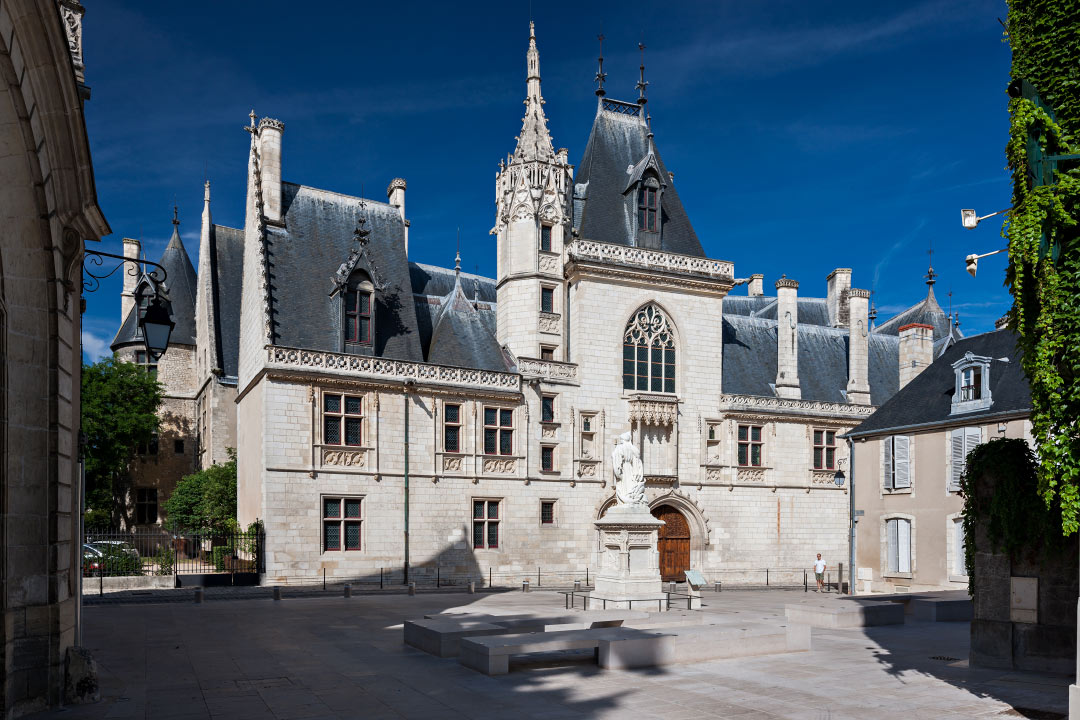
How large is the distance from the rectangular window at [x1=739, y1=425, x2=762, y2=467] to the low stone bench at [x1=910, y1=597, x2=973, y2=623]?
1360 centimetres

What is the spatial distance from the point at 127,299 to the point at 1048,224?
42.1 m

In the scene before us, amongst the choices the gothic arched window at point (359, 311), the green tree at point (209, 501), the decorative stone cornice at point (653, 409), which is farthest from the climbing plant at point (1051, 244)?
the green tree at point (209, 501)

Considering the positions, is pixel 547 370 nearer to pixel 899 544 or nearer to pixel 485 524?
pixel 485 524

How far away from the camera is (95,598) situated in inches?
806

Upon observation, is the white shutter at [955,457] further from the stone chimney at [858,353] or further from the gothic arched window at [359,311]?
the gothic arched window at [359,311]

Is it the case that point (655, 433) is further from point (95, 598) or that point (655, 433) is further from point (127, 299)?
point (127, 299)

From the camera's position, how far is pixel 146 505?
3816 cm

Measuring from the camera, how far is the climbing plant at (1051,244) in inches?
358

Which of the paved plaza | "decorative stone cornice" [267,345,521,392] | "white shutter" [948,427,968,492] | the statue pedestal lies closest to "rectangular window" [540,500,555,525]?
"decorative stone cornice" [267,345,521,392]

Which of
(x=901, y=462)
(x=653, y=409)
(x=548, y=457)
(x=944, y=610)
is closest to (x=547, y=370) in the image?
(x=548, y=457)

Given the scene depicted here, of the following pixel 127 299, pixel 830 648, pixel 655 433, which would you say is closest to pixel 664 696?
pixel 830 648

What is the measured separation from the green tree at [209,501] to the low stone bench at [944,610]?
2052 cm

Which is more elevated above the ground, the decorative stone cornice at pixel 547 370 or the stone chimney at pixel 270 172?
the stone chimney at pixel 270 172

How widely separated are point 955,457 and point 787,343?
10358mm
